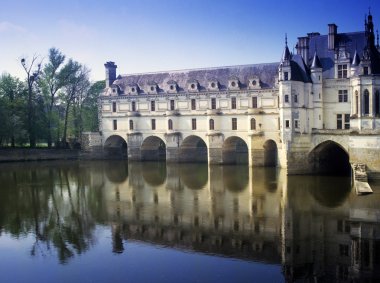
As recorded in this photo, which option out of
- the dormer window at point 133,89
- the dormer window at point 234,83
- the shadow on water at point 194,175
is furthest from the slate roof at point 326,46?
the dormer window at point 133,89

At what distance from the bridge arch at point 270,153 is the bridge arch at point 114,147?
18712 mm

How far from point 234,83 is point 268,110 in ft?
15.9

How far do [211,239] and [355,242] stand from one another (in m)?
5.32

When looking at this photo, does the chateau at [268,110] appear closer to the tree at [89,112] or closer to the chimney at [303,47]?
the chimney at [303,47]

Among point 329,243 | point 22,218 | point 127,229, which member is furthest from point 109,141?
point 329,243

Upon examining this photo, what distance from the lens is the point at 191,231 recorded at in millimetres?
18109

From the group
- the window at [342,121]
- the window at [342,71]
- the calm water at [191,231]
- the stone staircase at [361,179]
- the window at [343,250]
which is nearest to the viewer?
the calm water at [191,231]

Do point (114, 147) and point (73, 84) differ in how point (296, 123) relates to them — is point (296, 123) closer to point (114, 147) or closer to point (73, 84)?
point (114, 147)

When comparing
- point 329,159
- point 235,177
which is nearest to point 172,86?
point 235,177

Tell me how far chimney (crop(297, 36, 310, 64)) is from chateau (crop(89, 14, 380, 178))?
81mm

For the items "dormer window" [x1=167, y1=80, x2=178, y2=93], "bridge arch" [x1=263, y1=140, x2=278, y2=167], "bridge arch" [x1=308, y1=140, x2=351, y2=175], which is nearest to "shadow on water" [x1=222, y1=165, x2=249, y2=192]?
"bridge arch" [x1=263, y1=140, x2=278, y2=167]

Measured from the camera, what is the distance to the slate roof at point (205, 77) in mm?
41812

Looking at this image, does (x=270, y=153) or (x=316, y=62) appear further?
(x=270, y=153)

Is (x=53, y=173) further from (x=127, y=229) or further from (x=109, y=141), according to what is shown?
(x=127, y=229)
